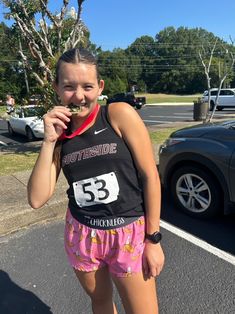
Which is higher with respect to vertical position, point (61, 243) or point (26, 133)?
point (61, 243)

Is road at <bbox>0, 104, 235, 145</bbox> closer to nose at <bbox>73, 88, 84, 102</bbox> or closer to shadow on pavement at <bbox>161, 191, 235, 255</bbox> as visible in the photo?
shadow on pavement at <bbox>161, 191, 235, 255</bbox>

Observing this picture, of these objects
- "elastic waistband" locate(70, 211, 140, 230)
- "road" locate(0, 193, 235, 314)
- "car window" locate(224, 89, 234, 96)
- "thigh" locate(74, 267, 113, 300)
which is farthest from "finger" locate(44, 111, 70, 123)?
"car window" locate(224, 89, 234, 96)

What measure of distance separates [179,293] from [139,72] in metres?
96.7

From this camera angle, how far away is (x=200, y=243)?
3.51 m

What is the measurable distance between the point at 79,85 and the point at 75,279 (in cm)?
204

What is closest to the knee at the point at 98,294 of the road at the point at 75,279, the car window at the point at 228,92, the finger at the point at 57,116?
the road at the point at 75,279

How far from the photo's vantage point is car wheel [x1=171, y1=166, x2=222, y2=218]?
3.95 metres

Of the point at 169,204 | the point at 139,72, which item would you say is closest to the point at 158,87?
the point at 139,72

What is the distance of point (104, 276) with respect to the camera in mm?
1760

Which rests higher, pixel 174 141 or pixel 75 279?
pixel 174 141

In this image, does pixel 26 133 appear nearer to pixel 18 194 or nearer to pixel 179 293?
pixel 18 194

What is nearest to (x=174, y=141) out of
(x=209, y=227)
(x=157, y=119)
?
(x=209, y=227)

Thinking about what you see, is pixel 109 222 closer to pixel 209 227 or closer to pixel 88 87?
pixel 88 87

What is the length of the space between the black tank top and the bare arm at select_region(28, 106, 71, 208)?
0.08 meters
